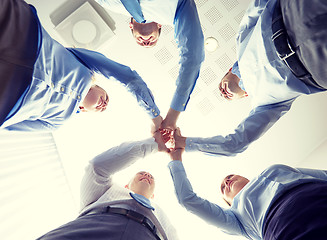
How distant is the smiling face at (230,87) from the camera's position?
1.78m

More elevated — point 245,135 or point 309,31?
point 309,31

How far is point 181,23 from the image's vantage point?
1472 mm

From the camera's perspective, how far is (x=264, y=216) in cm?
119

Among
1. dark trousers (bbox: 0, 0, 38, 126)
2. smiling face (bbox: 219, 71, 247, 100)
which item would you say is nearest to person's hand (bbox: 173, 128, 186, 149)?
smiling face (bbox: 219, 71, 247, 100)

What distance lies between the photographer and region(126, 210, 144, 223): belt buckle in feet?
4.14

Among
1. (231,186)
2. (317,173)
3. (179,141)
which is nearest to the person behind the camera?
(317,173)

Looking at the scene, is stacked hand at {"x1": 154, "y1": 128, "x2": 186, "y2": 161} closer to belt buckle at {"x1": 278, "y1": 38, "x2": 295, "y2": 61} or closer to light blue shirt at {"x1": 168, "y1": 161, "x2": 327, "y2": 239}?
light blue shirt at {"x1": 168, "y1": 161, "x2": 327, "y2": 239}

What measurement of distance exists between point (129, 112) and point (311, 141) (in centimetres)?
189

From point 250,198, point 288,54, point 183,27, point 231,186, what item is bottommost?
point 231,186

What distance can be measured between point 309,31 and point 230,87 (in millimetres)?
907

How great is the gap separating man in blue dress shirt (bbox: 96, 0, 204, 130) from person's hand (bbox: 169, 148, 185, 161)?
0.28m

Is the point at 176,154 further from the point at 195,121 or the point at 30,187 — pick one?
the point at 30,187

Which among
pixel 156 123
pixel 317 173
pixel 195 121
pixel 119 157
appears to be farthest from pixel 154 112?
pixel 317 173

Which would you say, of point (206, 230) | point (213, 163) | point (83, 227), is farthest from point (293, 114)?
point (83, 227)
